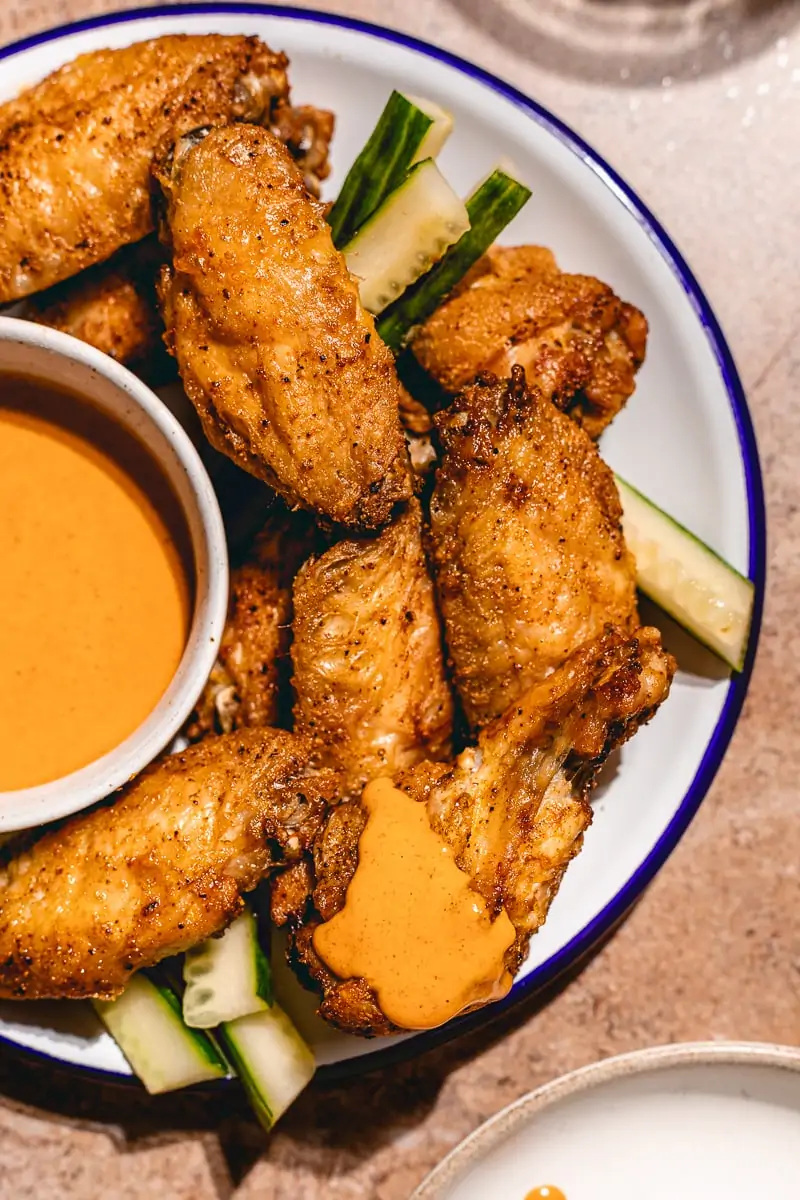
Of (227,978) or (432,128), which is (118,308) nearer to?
(432,128)

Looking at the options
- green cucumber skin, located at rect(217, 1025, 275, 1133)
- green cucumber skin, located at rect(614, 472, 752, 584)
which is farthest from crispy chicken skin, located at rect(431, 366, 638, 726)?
green cucumber skin, located at rect(217, 1025, 275, 1133)

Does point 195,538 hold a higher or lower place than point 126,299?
lower

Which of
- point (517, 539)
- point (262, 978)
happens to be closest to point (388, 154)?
point (517, 539)

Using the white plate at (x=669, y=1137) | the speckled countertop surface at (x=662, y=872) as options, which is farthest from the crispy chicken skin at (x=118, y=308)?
the white plate at (x=669, y=1137)

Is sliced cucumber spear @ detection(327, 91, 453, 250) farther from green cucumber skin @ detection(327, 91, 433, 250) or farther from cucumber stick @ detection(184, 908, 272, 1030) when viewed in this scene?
cucumber stick @ detection(184, 908, 272, 1030)

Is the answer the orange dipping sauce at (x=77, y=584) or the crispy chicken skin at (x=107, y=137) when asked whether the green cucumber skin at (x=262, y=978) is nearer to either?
the orange dipping sauce at (x=77, y=584)

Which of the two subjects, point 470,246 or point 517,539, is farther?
point 470,246

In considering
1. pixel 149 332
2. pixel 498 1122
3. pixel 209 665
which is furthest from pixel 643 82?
pixel 498 1122
